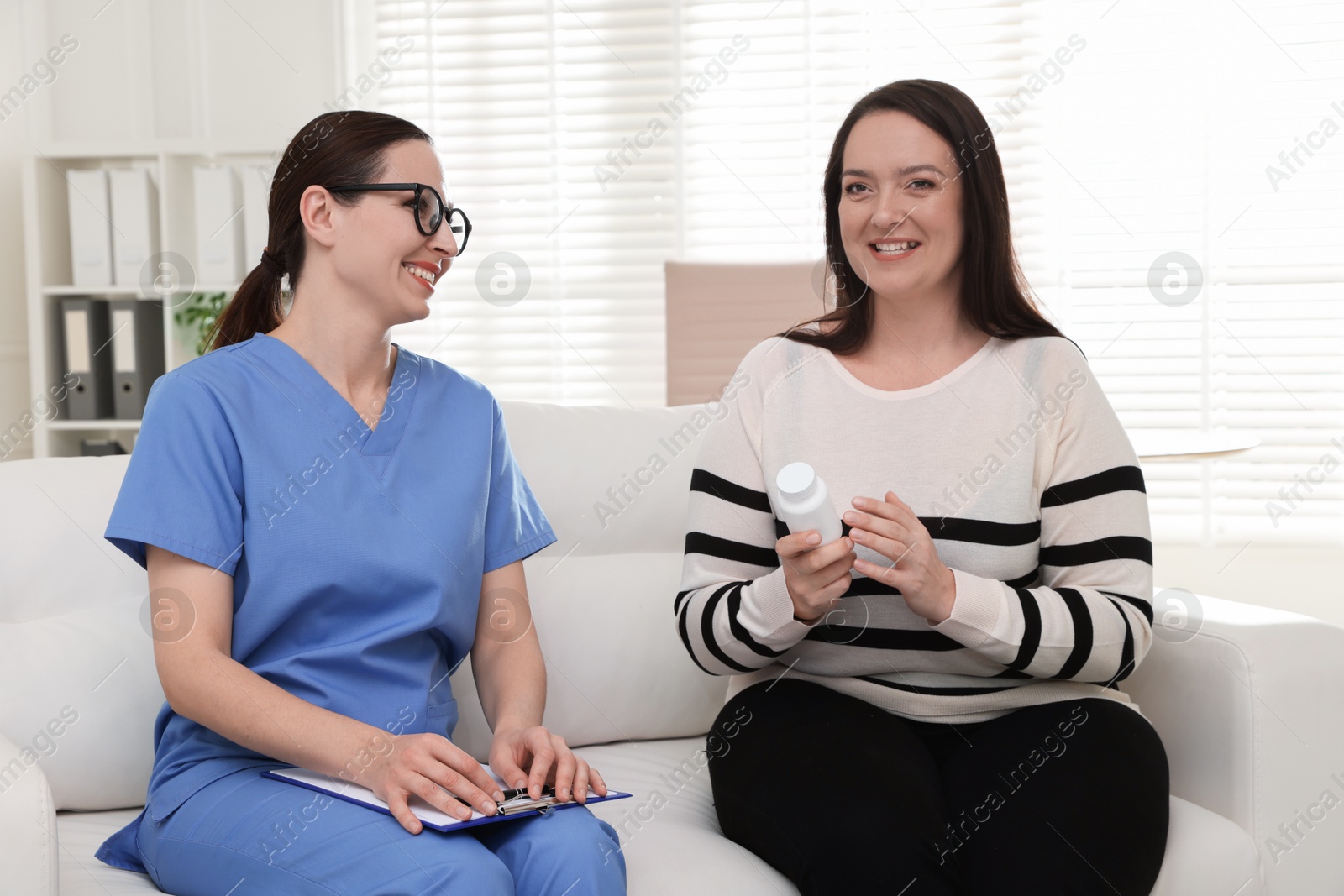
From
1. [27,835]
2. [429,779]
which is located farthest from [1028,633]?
[27,835]

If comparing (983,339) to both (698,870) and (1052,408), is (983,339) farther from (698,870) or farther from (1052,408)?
(698,870)

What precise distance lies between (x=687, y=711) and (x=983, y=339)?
0.65 metres

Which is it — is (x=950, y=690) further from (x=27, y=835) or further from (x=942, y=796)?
(x=27, y=835)

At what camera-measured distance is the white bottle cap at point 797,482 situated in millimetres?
1013

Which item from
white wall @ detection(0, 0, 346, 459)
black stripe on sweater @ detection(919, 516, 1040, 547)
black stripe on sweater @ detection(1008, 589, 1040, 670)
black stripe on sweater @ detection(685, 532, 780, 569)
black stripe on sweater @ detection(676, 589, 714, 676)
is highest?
white wall @ detection(0, 0, 346, 459)

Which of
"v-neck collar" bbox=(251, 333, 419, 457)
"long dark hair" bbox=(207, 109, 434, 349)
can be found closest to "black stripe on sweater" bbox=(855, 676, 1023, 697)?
"v-neck collar" bbox=(251, 333, 419, 457)

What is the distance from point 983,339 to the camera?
1346mm

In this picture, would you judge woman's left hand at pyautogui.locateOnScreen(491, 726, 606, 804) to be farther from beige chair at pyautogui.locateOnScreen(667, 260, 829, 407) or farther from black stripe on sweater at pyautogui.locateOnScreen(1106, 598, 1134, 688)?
beige chair at pyautogui.locateOnScreen(667, 260, 829, 407)

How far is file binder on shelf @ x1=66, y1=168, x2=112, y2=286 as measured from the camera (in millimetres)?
3215

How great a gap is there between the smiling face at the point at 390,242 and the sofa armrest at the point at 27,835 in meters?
0.59

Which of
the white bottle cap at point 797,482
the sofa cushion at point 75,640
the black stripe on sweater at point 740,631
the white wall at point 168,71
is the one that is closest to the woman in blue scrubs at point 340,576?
the sofa cushion at point 75,640

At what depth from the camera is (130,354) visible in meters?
3.22

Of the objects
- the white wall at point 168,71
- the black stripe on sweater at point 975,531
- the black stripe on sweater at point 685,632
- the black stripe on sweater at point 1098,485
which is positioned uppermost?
the white wall at point 168,71

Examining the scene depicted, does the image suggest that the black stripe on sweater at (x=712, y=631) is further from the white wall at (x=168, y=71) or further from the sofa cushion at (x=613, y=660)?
the white wall at (x=168, y=71)
